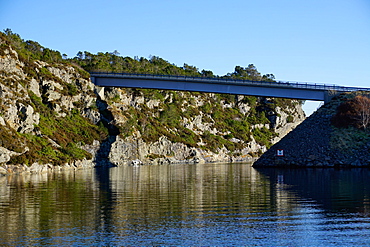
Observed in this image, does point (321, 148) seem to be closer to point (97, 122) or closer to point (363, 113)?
point (363, 113)

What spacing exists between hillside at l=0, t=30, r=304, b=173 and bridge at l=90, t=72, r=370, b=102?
11.6 meters

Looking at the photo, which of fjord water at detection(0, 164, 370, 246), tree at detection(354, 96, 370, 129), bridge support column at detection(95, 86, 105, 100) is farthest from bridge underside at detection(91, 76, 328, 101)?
fjord water at detection(0, 164, 370, 246)

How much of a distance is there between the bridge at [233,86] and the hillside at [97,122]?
37.9ft

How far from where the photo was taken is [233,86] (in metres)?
108

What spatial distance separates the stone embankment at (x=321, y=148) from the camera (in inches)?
3177

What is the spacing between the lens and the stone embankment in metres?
80.7

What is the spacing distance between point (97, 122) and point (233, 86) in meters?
38.7

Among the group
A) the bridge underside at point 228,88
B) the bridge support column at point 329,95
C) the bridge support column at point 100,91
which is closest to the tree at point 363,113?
the bridge support column at point 329,95

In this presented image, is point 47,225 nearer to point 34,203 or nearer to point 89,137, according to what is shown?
point 34,203

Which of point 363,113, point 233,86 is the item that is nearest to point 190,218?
point 363,113

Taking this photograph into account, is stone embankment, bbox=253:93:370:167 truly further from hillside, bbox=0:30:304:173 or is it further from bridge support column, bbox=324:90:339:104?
hillside, bbox=0:30:304:173

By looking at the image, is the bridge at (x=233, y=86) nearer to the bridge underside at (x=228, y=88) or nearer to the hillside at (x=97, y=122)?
the bridge underside at (x=228, y=88)

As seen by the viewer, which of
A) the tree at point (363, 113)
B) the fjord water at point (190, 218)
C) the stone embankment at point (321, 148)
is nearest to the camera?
the fjord water at point (190, 218)

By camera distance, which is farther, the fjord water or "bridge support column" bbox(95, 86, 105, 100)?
"bridge support column" bbox(95, 86, 105, 100)
